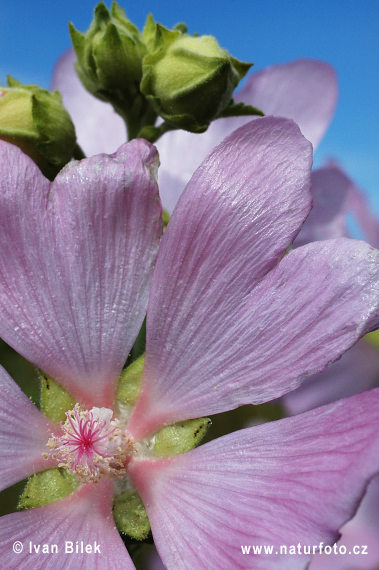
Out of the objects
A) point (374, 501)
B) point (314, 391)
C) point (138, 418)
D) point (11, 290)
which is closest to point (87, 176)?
point (11, 290)

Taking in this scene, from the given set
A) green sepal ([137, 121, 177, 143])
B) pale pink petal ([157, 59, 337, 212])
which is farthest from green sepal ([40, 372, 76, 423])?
pale pink petal ([157, 59, 337, 212])

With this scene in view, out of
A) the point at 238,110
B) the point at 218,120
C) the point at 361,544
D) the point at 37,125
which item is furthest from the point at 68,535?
the point at 218,120

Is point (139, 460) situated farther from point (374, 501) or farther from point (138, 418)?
point (374, 501)

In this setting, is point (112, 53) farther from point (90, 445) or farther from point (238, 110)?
point (90, 445)

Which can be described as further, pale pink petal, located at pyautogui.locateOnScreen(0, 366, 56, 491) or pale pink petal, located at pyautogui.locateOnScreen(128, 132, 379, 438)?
pale pink petal, located at pyautogui.locateOnScreen(0, 366, 56, 491)

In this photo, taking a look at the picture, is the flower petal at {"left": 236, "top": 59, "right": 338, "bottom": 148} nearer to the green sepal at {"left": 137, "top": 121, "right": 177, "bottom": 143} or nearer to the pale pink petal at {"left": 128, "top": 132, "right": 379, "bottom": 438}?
the green sepal at {"left": 137, "top": 121, "right": 177, "bottom": 143}

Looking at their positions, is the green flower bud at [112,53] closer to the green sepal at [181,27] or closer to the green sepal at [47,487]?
the green sepal at [181,27]
